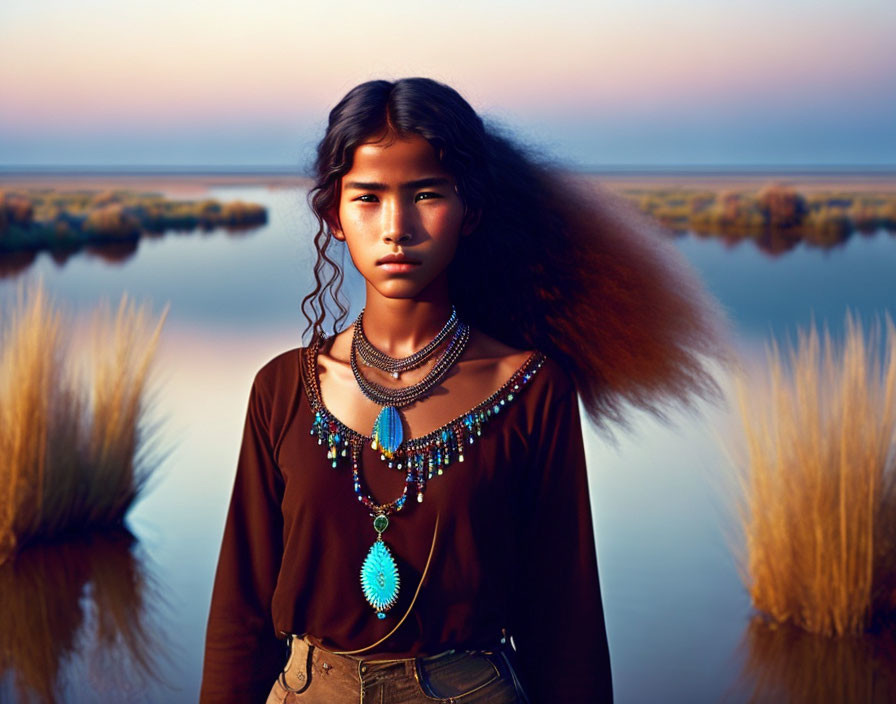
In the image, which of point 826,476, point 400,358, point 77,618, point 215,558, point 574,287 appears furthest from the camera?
point 215,558

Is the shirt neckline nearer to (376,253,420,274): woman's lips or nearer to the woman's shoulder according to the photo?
the woman's shoulder

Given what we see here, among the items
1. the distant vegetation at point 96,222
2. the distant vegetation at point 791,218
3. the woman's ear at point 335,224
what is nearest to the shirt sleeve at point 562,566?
the woman's ear at point 335,224

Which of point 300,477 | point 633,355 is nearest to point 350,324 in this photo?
point 300,477

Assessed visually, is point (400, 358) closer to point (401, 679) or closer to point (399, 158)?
point (399, 158)

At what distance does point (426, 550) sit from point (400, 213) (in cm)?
41

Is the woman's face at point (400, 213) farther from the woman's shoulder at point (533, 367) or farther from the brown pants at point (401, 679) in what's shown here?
the brown pants at point (401, 679)

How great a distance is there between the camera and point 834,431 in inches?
131

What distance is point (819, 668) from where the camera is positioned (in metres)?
3.30

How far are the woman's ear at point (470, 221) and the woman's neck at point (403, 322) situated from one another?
0.31ft

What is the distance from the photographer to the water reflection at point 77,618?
11.1 ft

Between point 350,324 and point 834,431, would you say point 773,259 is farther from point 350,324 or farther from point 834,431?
point 350,324

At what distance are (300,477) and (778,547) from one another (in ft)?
7.31

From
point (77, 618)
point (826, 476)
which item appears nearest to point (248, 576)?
point (826, 476)

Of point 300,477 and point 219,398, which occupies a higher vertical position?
point 300,477
